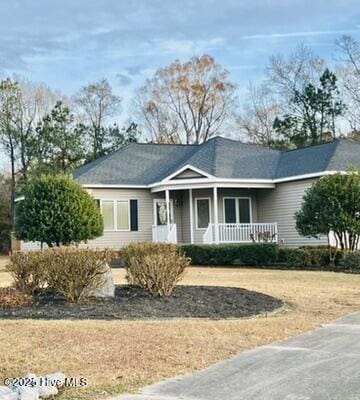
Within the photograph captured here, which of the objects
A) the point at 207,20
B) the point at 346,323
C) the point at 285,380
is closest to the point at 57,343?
the point at 285,380

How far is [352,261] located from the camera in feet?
63.4

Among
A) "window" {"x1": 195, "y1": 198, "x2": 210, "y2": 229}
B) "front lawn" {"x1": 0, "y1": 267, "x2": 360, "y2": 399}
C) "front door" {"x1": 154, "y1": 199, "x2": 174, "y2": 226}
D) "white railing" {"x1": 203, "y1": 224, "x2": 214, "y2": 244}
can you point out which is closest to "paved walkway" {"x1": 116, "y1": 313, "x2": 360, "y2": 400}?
"front lawn" {"x1": 0, "y1": 267, "x2": 360, "y2": 399}

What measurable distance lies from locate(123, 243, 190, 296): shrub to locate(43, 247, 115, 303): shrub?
1.06 metres

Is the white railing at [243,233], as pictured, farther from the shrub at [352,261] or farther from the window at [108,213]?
the shrub at [352,261]

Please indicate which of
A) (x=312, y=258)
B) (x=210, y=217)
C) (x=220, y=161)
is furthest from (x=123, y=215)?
(x=312, y=258)

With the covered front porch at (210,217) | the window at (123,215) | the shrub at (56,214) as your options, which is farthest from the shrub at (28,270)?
the window at (123,215)

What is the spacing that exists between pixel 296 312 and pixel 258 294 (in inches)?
61.0

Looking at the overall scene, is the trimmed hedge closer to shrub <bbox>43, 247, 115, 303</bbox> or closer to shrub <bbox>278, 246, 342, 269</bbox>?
shrub <bbox>278, 246, 342, 269</bbox>

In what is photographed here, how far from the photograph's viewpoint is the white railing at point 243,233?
83.7ft

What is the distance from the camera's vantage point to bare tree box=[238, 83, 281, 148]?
50406 millimetres

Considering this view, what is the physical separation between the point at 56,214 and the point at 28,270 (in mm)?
11879

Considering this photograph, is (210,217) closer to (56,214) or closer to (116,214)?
(116,214)

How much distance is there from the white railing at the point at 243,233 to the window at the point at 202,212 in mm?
1938

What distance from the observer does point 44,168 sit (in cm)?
4272
